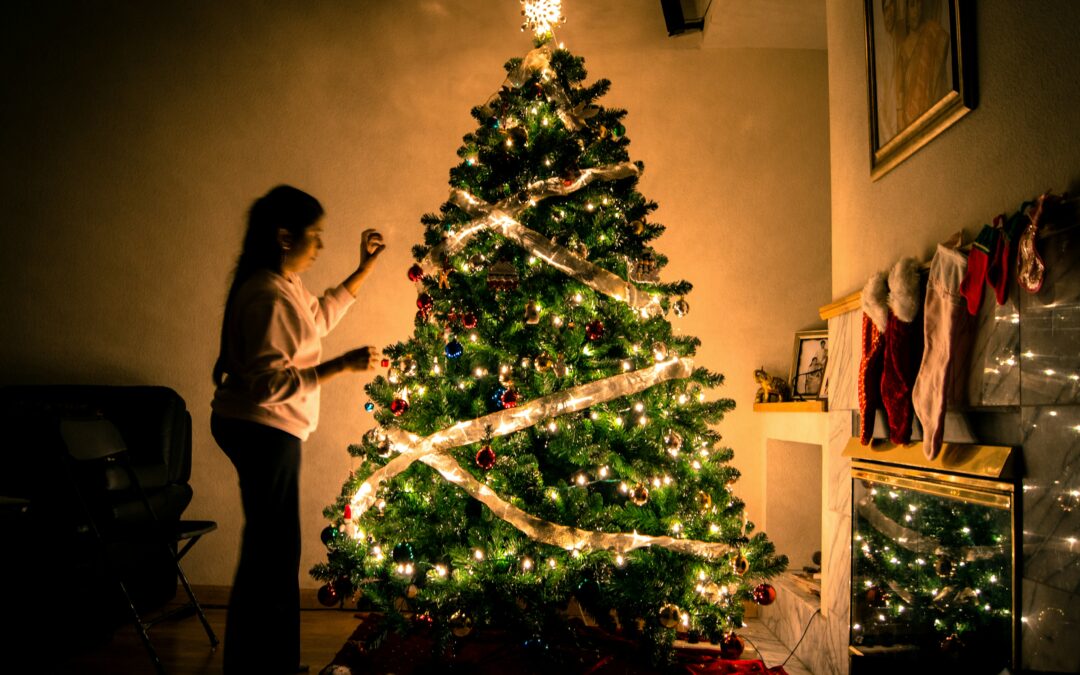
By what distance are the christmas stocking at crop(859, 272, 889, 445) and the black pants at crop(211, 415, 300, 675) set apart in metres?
1.66

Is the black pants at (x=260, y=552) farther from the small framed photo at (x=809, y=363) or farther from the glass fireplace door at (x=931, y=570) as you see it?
the small framed photo at (x=809, y=363)

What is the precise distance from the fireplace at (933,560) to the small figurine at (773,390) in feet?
2.73

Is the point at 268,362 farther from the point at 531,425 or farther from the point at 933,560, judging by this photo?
the point at 933,560

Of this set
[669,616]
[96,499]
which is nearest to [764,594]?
[669,616]

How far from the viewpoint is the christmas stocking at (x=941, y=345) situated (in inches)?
62.9

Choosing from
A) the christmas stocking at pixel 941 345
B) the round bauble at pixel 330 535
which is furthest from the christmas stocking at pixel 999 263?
the round bauble at pixel 330 535

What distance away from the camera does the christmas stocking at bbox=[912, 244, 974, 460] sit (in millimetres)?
1598

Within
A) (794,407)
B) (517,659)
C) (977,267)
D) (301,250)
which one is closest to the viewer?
(977,267)

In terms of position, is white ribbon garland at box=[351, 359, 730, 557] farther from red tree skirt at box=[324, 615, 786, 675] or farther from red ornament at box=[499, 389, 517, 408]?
red tree skirt at box=[324, 615, 786, 675]

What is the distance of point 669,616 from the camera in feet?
5.72

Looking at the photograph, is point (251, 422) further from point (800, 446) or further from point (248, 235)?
point (800, 446)

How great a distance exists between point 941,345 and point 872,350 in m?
0.29

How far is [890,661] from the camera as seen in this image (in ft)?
6.17

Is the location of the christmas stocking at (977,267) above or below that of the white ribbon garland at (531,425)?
above
